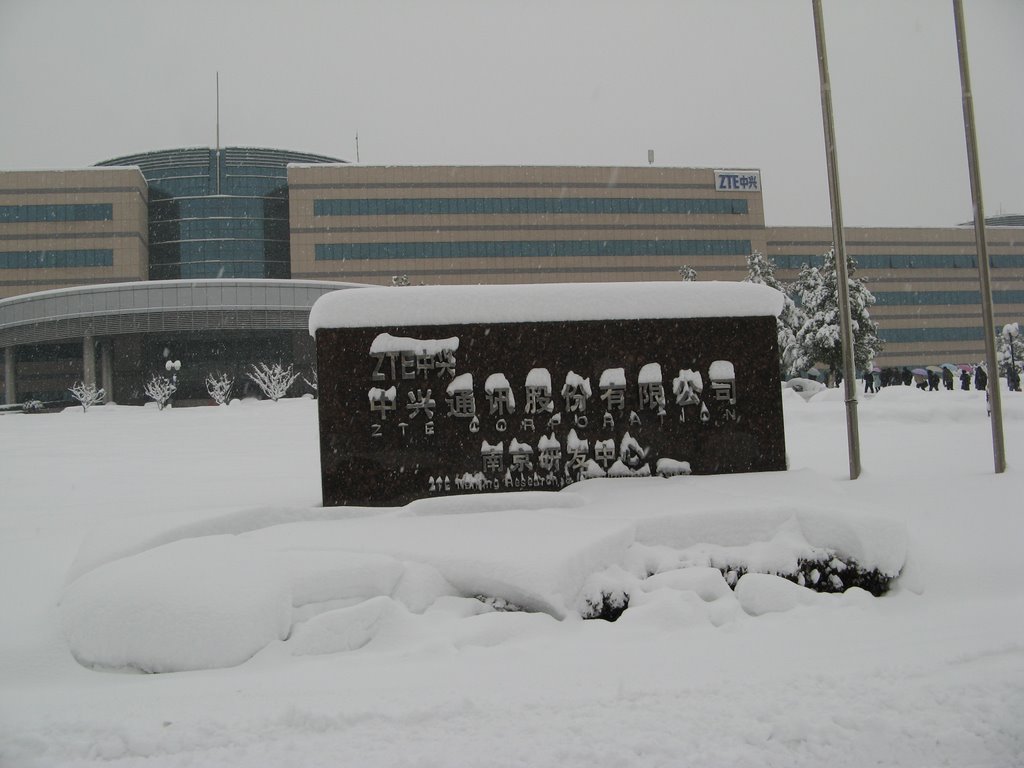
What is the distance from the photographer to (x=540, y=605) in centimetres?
482

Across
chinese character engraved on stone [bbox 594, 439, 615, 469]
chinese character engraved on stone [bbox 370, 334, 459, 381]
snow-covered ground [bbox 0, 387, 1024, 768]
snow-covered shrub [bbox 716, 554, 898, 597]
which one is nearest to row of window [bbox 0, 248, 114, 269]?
snow-covered ground [bbox 0, 387, 1024, 768]

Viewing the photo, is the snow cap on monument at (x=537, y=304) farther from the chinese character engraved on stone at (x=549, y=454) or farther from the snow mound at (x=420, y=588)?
the snow mound at (x=420, y=588)

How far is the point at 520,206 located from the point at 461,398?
6347 cm

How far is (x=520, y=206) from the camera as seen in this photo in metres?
68.1

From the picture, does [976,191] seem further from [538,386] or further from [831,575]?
[538,386]

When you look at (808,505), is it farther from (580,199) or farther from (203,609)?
(580,199)

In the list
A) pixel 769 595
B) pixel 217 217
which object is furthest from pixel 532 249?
pixel 769 595

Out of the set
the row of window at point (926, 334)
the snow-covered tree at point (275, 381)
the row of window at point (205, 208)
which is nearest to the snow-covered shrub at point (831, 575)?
the snow-covered tree at point (275, 381)

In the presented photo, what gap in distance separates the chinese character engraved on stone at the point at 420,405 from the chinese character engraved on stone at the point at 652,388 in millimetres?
2321

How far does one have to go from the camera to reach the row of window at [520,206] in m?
64.6

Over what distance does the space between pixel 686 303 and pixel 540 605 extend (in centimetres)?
417

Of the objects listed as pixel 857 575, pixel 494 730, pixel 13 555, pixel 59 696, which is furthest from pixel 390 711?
pixel 13 555

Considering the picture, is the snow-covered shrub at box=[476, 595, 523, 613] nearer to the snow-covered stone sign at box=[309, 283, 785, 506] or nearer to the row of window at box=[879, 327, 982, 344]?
the snow-covered stone sign at box=[309, 283, 785, 506]

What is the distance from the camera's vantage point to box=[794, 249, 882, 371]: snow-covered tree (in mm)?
36719
